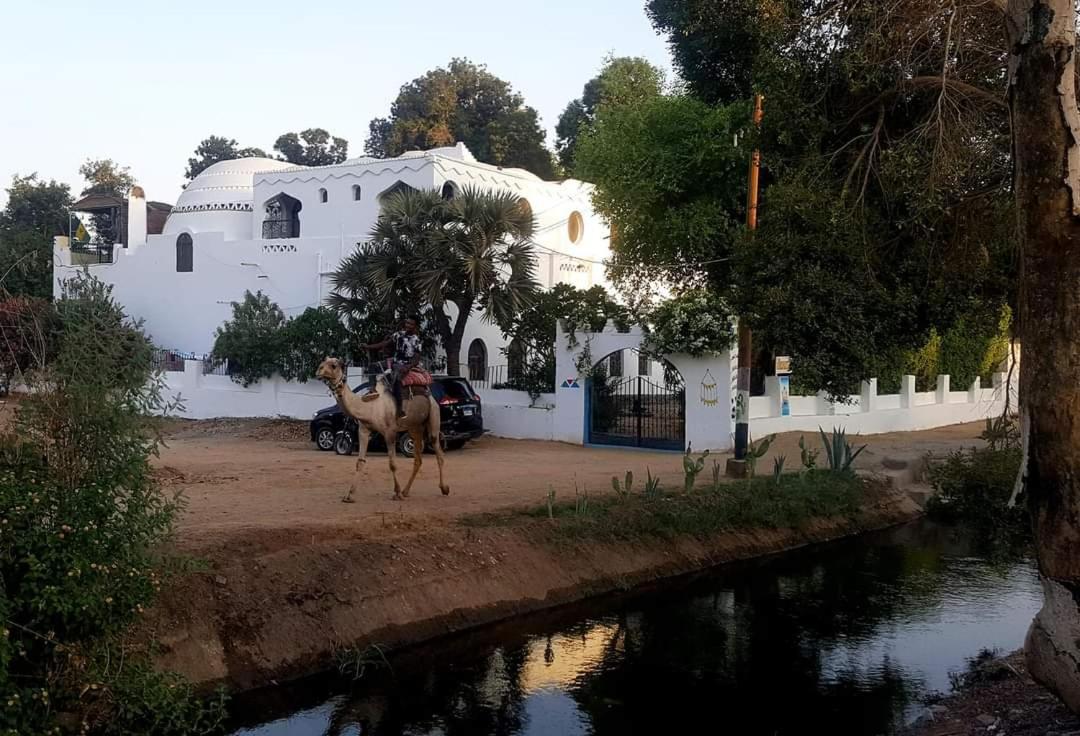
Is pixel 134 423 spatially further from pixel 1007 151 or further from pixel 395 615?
pixel 1007 151

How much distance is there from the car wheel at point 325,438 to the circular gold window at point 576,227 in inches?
649

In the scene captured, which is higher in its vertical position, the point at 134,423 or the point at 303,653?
the point at 134,423

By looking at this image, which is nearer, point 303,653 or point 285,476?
point 303,653

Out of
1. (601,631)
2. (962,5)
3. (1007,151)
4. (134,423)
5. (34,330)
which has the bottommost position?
(601,631)

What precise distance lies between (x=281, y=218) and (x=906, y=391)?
21.1m

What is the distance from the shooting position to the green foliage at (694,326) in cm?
2167

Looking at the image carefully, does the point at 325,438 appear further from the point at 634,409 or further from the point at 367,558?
the point at 367,558

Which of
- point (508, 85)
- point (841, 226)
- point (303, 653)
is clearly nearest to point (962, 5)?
point (841, 226)

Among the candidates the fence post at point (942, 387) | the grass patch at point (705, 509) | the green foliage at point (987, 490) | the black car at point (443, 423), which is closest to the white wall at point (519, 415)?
the black car at point (443, 423)

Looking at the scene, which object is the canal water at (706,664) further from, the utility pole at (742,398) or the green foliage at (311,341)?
the green foliage at (311,341)

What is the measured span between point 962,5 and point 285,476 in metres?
12.4

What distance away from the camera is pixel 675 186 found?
1043 inches

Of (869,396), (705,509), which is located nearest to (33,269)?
(869,396)

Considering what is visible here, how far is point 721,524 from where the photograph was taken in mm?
15250
